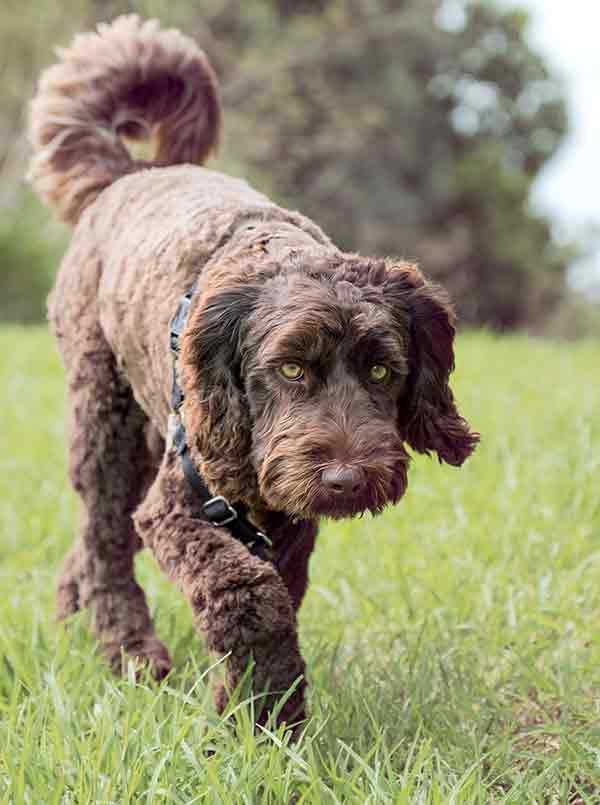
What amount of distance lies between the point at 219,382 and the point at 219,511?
14.6 inches

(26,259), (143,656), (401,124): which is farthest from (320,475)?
(401,124)

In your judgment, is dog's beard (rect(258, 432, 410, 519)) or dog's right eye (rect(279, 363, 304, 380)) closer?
dog's beard (rect(258, 432, 410, 519))

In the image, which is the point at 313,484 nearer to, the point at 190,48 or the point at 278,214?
the point at 278,214

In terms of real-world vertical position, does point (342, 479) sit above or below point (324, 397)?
below

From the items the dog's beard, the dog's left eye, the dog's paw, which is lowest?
the dog's paw

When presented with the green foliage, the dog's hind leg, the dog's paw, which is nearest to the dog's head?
the dog's paw

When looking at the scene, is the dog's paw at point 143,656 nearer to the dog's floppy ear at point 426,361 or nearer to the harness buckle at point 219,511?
the harness buckle at point 219,511

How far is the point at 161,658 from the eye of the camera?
359 cm

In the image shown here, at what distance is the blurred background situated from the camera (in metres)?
24.2

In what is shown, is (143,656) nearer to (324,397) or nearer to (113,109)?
(324,397)

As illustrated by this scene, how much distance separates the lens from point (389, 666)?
11.4 ft

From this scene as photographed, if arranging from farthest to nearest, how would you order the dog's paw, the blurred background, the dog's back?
the blurred background → the dog's paw → the dog's back

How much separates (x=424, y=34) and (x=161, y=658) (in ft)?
83.7

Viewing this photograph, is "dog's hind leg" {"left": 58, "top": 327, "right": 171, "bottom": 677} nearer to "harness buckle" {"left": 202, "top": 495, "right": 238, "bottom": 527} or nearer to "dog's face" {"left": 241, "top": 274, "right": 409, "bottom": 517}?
"harness buckle" {"left": 202, "top": 495, "right": 238, "bottom": 527}
